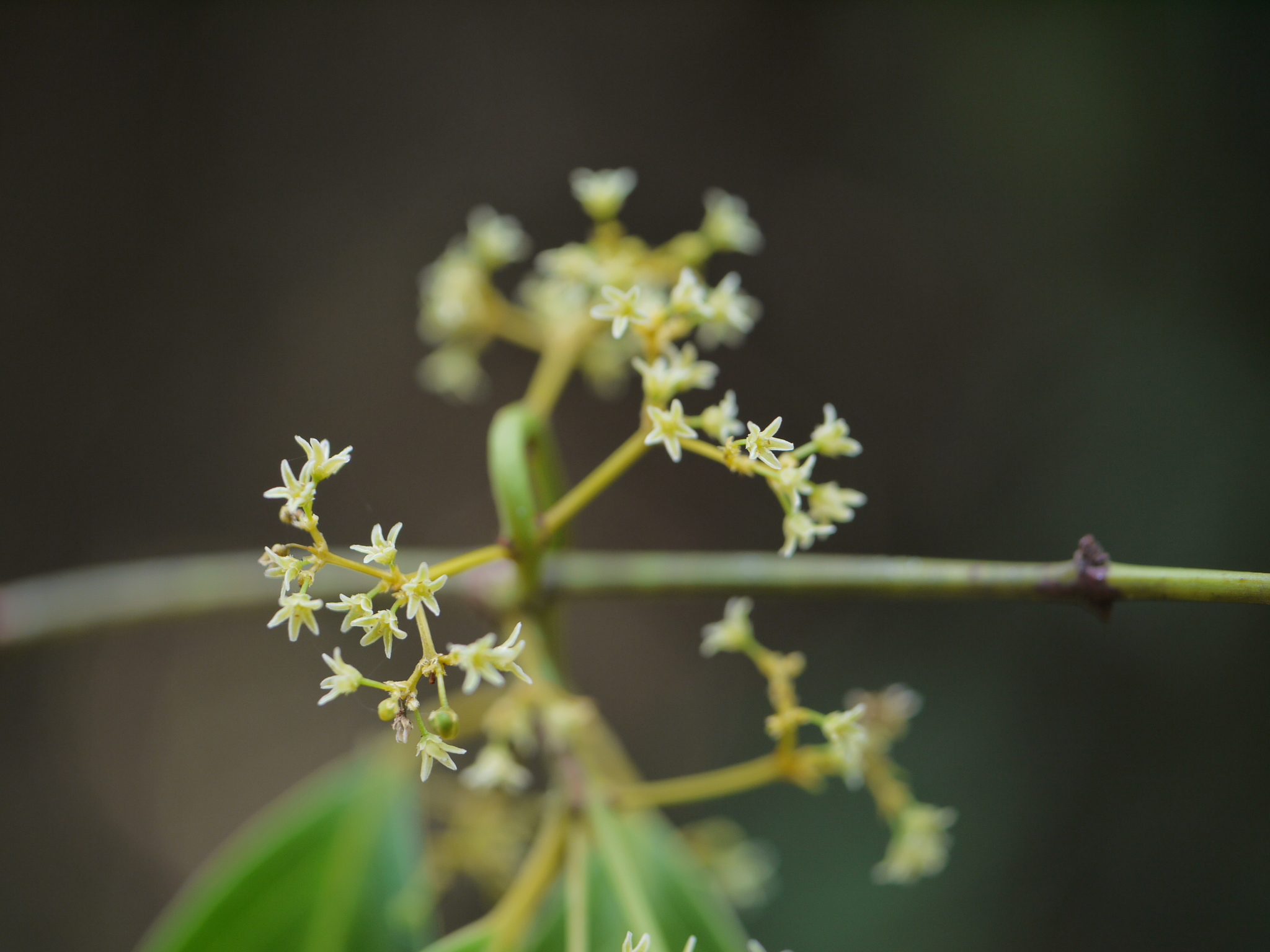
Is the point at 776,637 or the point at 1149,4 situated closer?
the point at 1149,4

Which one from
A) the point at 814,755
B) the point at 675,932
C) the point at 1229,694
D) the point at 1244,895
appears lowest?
the point at 675,932

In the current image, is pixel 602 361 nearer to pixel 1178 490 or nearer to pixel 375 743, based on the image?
pixel 375 743

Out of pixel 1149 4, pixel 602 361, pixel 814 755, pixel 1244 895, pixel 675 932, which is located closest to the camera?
pixel 814 755

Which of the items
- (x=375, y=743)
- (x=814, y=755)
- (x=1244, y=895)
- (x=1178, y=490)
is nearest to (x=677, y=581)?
(x=814, y=755)

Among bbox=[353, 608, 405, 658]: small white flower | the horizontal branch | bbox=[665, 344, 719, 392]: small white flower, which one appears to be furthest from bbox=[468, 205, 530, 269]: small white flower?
bbox=[353, 608, 405, 658]: small white flower

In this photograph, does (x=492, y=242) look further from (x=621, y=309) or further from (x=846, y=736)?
(x=846, y=736)

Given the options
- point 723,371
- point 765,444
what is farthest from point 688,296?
point 723,371

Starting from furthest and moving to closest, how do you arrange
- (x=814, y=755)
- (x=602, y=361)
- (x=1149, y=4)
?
(x=1149, y=4) → (x=602, y=361) → (x=814, y=755)
